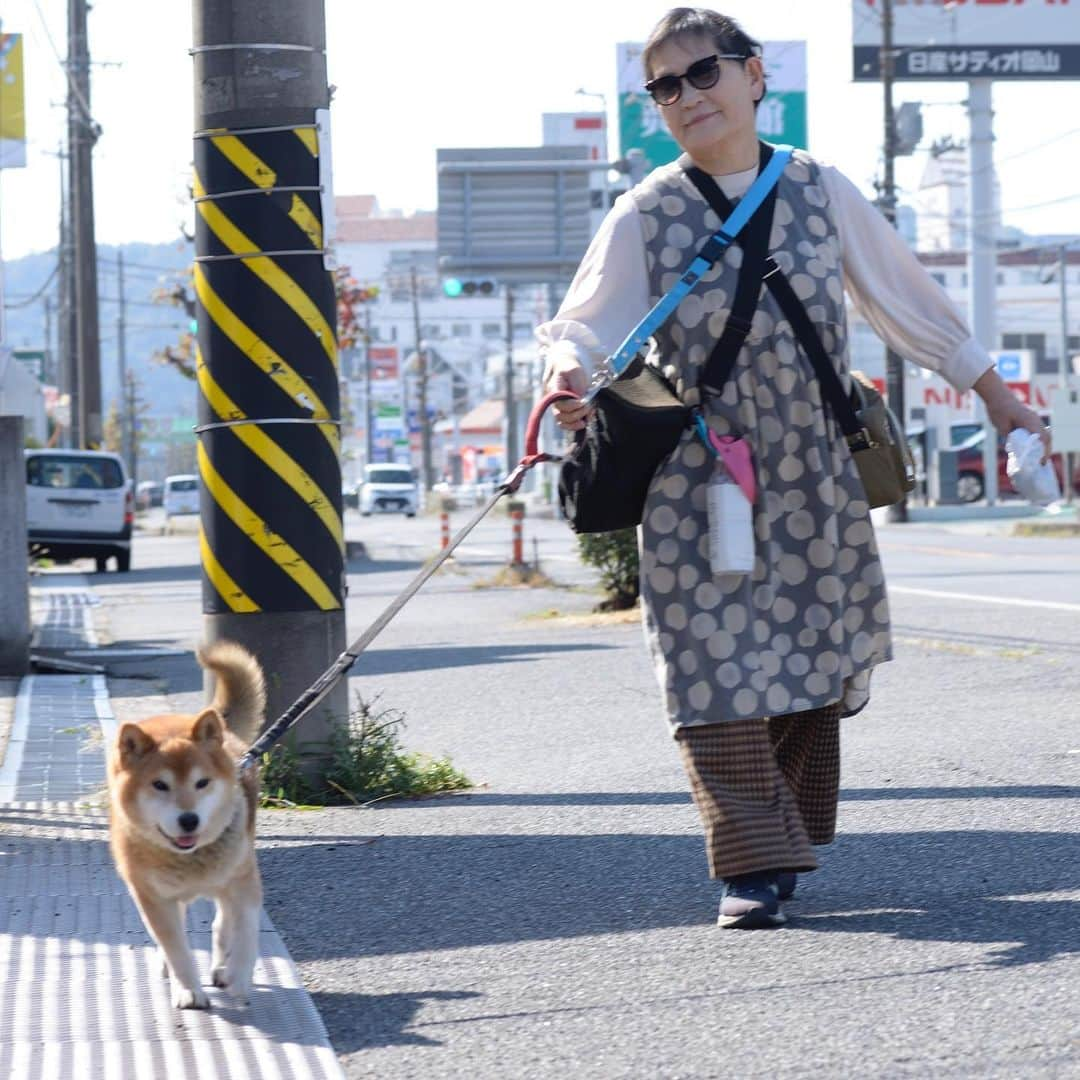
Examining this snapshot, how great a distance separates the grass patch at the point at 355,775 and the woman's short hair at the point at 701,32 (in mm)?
2803


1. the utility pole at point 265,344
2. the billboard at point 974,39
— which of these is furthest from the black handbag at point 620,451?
the billboard at point 974,39

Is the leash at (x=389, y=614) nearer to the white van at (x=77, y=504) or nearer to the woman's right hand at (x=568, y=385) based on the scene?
the woman's right hand at (x=568, y=385)

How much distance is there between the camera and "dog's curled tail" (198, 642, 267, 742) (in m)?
4.66

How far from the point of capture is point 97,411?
36.6m

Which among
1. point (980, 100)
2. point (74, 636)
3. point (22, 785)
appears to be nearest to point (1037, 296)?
point (980, 100)

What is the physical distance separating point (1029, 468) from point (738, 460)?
0.65 m

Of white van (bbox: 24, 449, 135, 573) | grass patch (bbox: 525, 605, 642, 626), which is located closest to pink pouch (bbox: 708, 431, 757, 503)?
grass patch (bbox: 525, 605, 642, 626)

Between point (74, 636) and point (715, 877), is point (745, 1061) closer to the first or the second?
point (715, 877)

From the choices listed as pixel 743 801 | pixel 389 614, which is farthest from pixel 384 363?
pixel 743 801

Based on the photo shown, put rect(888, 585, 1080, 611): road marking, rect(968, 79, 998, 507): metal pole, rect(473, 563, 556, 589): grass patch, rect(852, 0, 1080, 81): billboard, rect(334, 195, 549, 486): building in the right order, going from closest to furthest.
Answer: rect(888, 585, 1080, 611): road marking
rect(473, 563, 556, 589): grass patch
rect(968, 79, 998, 507): metal pole
rect(852, 0, 1080, 81): billboard
rect(334, 195, 549, 486): building

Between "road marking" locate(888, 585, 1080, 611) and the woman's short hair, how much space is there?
9.85 meters

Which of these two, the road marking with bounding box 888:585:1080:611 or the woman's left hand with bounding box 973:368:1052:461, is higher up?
the woman's left hand with bounding box 973:368:1052:461

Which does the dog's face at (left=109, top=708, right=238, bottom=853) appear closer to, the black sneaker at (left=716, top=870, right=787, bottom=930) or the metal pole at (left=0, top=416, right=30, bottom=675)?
the black sneaker at (left=716, top=870, right=787, bottom=930)

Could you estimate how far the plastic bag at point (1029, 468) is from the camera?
437cm
